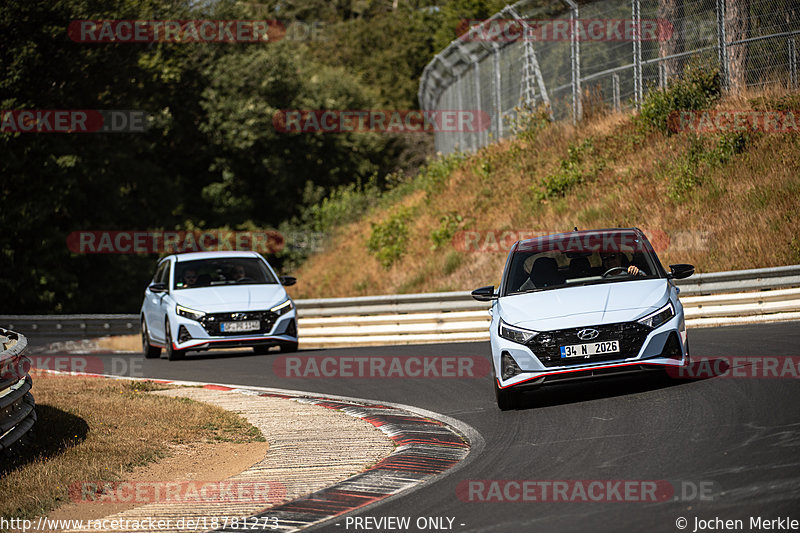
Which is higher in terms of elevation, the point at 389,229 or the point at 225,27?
the point at 225,27

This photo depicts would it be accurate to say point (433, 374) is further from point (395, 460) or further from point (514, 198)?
point (514, 198)

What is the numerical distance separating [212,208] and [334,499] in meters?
41.1

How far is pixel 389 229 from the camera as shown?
1209 inches

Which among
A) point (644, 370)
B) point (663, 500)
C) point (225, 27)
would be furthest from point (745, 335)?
point (225, 27)

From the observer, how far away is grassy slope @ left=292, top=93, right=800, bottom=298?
2000 centimetres

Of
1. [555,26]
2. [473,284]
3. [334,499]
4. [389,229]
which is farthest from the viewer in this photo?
[389,229]

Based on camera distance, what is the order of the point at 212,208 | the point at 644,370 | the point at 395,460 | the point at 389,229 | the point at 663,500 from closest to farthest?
the point at 663,500 → the point at 395,460 → the point at 644,370 → the point at 389,229 → the point at 212,208

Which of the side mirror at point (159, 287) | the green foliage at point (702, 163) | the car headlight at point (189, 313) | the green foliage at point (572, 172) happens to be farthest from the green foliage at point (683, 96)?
the car headlight at point (189, 313)

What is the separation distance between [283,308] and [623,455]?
11.1 meters

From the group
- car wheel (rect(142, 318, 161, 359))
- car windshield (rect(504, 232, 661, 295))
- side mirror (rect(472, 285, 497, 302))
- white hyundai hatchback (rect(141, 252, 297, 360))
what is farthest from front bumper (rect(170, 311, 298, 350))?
car windshield (rect(504, 232, 661, 295))

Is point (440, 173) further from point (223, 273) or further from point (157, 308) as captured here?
point (157, 308)

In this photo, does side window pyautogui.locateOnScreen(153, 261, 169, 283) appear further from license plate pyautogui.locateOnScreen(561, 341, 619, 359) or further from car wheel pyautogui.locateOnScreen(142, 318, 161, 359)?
license plate pyautogui.locateOnScreen(561, 341, 619, 359)

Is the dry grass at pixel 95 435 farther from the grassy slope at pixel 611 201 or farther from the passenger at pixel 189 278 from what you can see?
the grassy slope at pixel 611 201

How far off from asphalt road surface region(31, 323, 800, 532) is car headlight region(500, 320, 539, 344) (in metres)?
0.72
